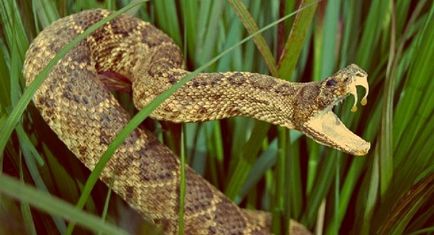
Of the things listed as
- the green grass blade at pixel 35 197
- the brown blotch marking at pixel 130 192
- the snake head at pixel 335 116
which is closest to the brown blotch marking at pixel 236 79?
the snake head at pixel 335 116

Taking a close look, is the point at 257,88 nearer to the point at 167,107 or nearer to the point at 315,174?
the point at 167,107

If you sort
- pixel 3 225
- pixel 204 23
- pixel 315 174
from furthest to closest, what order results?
pixel 315 174, pixel 204 23, pixel 3 225

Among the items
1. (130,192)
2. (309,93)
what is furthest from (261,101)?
(130,192)

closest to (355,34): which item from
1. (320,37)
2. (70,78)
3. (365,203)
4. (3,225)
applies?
(320,37)

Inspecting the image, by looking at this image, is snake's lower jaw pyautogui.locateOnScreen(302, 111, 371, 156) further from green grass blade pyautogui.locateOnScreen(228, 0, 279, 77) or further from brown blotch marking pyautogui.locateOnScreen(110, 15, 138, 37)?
brown blotch marking pyautogui.locateOnScreen(110, 15, 138, 37)

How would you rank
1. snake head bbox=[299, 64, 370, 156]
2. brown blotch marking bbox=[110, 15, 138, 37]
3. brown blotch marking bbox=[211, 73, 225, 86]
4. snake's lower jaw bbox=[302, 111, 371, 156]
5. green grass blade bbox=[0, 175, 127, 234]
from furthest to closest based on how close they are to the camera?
brown blotch marking bbox=[110, 15, 138, 37], brown blotch marking bbox=[211, 73, 225, 86], snake's lower jaw bbox=[302, 111, 371, 156], snake head bbox=[299, 64, 370, 156], green grass blade bbox=[0, 175, 127, 234]

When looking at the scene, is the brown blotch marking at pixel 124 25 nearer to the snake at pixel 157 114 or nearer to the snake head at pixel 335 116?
the snake at pixel 157 114

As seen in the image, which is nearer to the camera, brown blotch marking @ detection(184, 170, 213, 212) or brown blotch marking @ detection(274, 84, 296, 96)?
brown blotch marking @ detection(274, 84, 296, 96)

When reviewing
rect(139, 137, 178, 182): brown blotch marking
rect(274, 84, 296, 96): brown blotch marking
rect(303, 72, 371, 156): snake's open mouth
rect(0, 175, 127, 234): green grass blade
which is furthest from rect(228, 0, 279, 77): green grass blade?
rect(0, 175, 127, 234): green grass blade
